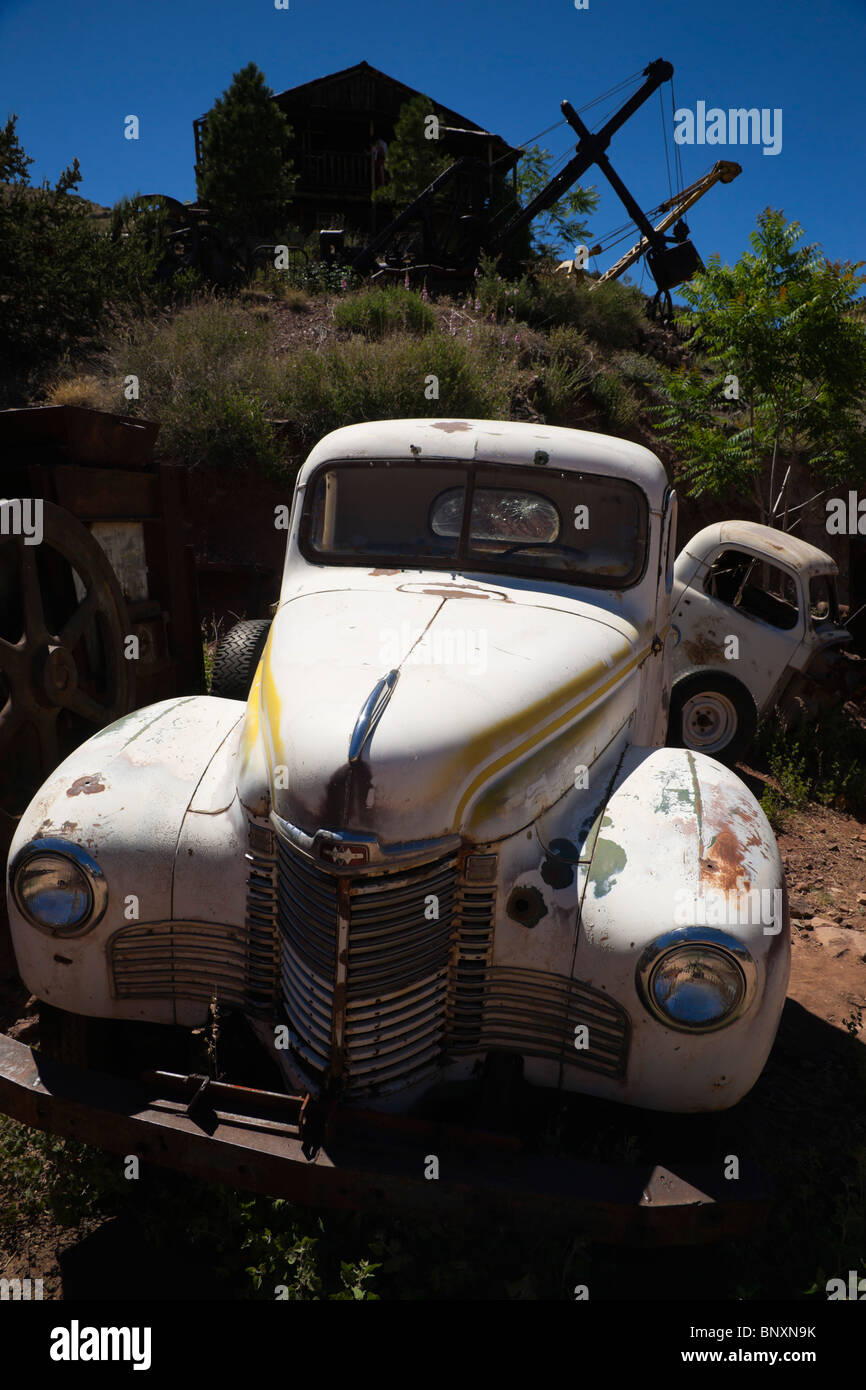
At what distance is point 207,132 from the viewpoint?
21547 millimetres

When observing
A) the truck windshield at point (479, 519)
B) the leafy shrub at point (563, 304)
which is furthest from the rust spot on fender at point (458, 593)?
the leafy shrub at point (563, 304)

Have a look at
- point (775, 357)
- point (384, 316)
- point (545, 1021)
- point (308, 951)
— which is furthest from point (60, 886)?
point (384, 316)

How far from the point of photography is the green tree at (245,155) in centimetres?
2102

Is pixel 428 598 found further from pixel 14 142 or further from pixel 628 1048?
pixel 14 142

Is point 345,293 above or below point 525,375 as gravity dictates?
above

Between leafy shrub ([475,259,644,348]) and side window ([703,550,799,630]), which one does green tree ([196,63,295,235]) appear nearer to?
leafy shrub ([475,259,644,348])

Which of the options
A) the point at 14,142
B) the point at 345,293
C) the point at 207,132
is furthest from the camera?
the point at 207,132

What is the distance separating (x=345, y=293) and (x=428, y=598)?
1448 centimetres

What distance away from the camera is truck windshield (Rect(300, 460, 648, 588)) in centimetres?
344

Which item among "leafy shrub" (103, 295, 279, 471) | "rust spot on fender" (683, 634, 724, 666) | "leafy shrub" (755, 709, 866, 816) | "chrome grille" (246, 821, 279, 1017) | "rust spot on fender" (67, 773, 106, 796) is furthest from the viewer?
"leafy shrub" (103, 295, 279, 471)

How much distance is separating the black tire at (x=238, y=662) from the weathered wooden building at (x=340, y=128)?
2321cm

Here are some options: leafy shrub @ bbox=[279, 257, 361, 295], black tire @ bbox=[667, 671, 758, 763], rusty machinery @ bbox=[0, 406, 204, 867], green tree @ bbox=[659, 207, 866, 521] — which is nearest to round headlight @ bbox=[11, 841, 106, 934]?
rusty machinery @ bbox=[0, 406, 204, 867]
